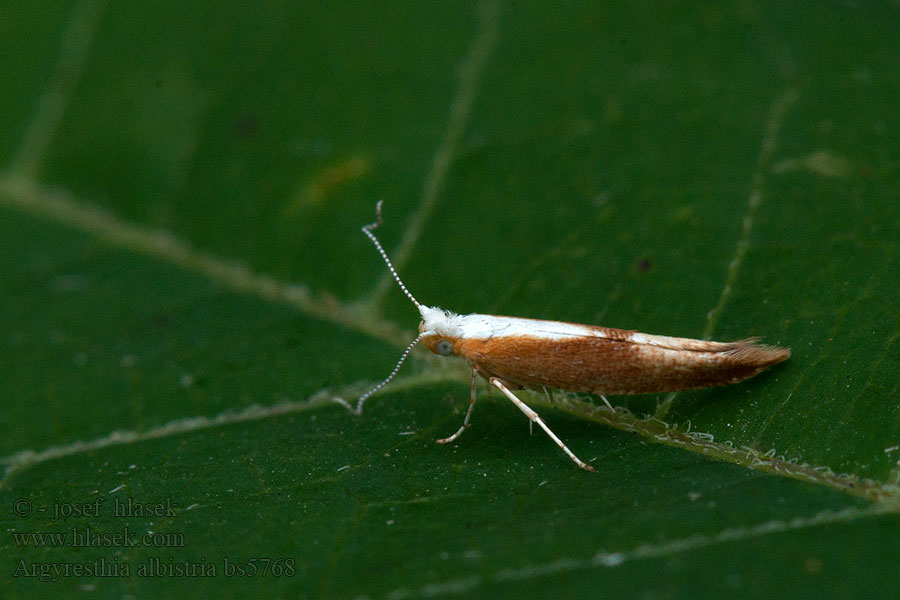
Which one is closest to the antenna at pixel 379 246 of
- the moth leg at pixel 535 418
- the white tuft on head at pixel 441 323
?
the white tuft on head at pixel 441 323

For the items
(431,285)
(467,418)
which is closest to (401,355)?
(431,285)

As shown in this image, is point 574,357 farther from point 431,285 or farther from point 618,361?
point 431,285

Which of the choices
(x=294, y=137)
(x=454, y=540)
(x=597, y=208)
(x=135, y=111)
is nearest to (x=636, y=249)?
(x=597, y=208)

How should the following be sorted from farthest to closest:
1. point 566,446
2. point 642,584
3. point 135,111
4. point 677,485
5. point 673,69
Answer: point 135,111 → point 673,69 → point 566,446 → point 677,485 → point 642,584

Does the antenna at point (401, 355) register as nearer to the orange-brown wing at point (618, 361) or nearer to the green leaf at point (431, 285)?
the green leaf at point (431, 285)

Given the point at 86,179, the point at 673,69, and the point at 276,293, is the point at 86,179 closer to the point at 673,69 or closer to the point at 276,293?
the point at 276,293

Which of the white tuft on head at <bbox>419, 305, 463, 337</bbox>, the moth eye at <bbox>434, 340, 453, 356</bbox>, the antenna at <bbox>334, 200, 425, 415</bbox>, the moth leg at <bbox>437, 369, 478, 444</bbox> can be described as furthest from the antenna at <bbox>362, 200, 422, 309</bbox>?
the moth leg at <bbox>437, 369, 478, 444</bbox>
